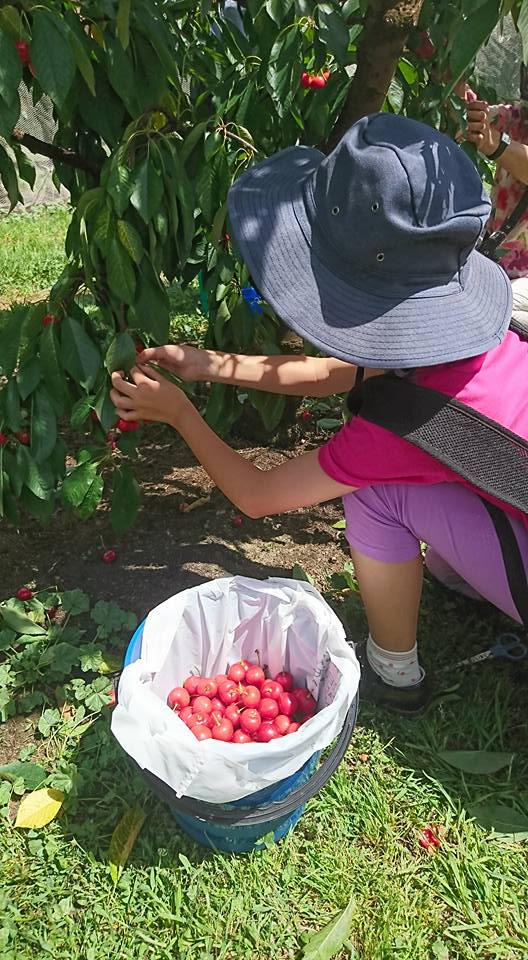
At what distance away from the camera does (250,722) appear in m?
1.68

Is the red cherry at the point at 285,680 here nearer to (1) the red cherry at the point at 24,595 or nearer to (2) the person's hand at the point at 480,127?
(1) the red cherry at the point at 24,595

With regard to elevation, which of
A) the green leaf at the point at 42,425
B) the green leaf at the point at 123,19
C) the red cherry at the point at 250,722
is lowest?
the red cherry at the point at 250,722

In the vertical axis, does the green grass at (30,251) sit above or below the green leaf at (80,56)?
below

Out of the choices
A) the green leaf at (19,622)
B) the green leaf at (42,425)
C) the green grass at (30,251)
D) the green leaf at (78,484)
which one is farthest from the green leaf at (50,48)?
the green grass at (30,251)

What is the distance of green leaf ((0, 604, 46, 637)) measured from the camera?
2.03m

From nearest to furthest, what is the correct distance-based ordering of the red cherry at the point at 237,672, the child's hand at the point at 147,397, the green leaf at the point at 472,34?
the green leaf at the point at 472,34 → the child's hand at the point at 147,397 → the red cherry at the point at 237,672

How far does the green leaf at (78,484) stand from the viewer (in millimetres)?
1783

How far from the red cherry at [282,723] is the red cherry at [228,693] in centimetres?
11

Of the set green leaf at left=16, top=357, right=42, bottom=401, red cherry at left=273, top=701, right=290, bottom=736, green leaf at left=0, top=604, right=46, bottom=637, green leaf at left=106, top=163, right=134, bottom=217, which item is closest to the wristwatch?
green leaf at left=106, top=163, right=134, bottom=217

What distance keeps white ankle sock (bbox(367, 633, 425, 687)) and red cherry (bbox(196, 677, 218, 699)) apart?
0.40 m

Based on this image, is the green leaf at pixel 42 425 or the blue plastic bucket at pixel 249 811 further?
the green leaf at pixel 42 425

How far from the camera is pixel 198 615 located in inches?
69.7

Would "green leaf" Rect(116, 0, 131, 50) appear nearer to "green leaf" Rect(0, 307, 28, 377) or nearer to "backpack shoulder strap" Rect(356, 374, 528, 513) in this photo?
"green leaf" Rect(0, 307, 28, 377)

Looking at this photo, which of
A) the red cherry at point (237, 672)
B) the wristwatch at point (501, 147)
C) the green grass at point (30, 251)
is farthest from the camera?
the green grass at point (30, 251)
